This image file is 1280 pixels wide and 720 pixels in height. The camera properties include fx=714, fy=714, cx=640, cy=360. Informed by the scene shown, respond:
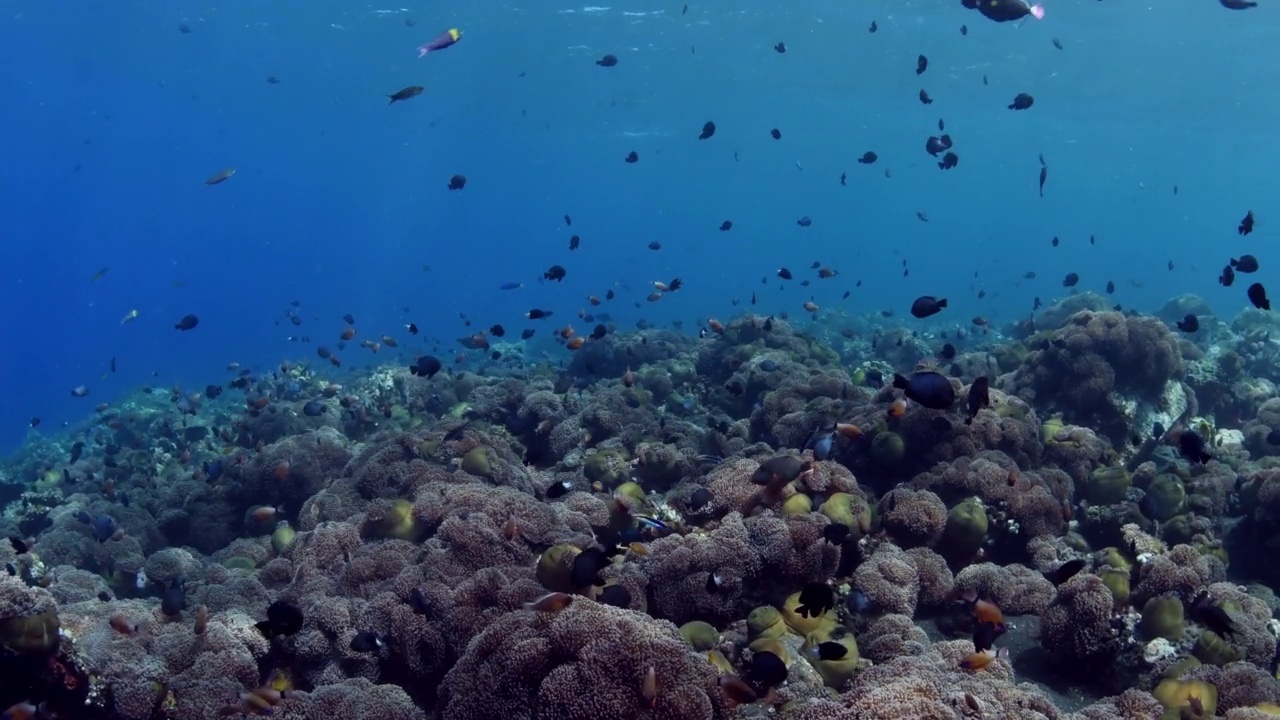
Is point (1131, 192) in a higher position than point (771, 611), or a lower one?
lower

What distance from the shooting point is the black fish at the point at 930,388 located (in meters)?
6.35

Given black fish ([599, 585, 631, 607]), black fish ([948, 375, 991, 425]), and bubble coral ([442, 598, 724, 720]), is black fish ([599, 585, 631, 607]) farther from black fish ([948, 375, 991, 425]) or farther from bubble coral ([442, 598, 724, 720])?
black fish ([948, 375, 991, 425])

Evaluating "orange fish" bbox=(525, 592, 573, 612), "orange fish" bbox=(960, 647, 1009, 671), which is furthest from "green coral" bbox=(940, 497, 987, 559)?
"orange fish" bbox=(525, 592, 573, 612)

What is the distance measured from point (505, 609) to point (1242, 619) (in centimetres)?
604

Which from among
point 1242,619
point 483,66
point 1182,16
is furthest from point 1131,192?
point 1242,619

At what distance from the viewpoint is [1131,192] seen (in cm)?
11744

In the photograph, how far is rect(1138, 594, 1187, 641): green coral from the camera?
5.80 m

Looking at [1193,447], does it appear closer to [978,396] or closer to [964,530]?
[978,396]

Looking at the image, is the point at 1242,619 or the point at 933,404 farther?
the point at 933,404

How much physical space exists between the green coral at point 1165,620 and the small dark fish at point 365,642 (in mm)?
6301

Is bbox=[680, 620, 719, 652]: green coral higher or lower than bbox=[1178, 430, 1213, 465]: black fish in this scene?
lower

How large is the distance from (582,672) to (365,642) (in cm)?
254

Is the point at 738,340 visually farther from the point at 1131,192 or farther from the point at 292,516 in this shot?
the point at 1131,192

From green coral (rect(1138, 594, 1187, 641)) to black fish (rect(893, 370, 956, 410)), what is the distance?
2.28 meters
